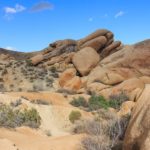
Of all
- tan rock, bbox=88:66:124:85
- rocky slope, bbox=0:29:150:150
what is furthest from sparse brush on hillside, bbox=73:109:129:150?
tan rock, bbox=88:66:124:85

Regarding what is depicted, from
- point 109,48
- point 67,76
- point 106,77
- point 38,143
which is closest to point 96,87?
point 106,77

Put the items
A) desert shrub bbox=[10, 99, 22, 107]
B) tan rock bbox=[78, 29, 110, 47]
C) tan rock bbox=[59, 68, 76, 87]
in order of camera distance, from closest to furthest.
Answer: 1. desert shrub bbox=[10, 99, 22, 107]
2. tan rock bbox=[59, 68, 76, 87]
3. tan rock bbox=[78, 29, 110, 47]

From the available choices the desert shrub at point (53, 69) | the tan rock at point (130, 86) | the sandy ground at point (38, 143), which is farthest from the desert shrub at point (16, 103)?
the desert shrub at point (53, 69)

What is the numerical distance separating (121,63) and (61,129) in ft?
54.1

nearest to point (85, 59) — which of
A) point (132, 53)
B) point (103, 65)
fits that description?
point (103, 65)

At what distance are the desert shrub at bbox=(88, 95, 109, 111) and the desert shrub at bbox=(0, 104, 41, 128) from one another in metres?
6.90

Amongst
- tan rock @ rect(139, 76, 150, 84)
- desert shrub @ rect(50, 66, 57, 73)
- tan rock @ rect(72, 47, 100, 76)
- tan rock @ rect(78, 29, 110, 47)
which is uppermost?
tan rock @ rect(78, 29, 110, 47)

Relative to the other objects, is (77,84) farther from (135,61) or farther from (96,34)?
(96,34)

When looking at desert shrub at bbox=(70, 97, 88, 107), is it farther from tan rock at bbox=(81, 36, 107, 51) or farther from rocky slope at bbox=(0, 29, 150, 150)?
tan rock at bbox=(81, 36, 107, 51)

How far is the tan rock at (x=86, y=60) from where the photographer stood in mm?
39875

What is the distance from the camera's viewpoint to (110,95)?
1220 inches

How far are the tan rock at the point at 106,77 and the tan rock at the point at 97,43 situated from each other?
8.51 metres

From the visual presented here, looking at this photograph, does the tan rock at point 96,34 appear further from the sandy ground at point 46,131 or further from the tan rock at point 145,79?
the sandy ground at point 46,131

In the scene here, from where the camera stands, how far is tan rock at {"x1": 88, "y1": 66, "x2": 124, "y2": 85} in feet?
112
